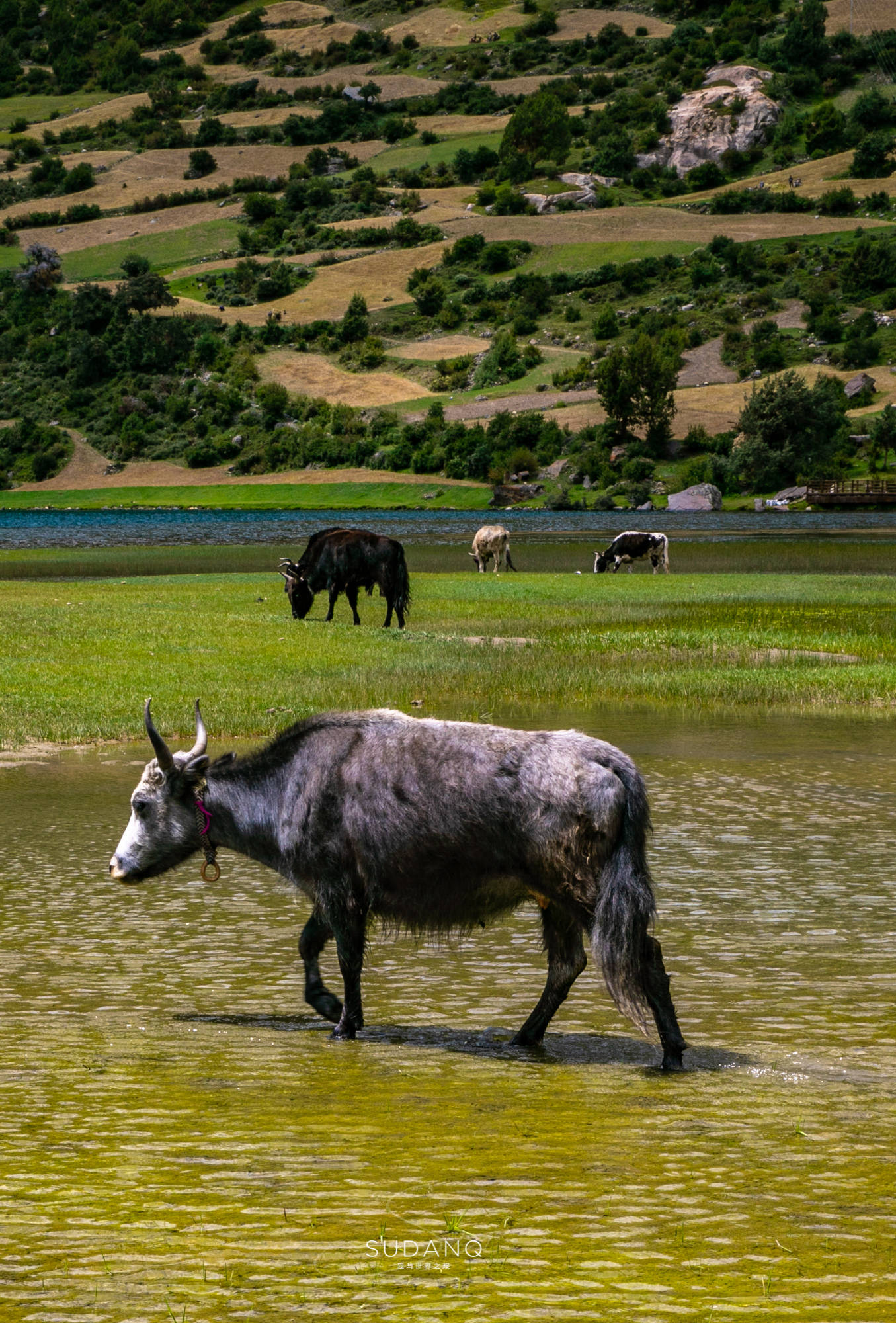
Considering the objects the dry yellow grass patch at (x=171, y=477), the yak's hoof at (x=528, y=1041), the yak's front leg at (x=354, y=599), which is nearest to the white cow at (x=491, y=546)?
the yak's front leg at (x=354, y=599)

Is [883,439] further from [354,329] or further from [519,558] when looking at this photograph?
[354,329]

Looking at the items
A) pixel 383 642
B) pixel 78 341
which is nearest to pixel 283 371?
pixel 78 341

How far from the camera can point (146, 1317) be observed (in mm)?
5148

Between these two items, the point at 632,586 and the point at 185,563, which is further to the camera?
the point at 185,563

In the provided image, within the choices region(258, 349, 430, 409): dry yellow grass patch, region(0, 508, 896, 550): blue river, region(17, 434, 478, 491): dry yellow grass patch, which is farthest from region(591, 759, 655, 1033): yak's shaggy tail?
region(258, 349, 430, 409): dry yellow grass patch

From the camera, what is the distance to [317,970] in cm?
904

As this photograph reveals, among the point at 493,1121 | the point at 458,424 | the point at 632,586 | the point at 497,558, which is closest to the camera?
the point at 493,1121

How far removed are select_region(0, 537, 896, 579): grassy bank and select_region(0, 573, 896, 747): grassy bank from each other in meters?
12.4

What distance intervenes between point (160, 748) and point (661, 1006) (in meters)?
3.16

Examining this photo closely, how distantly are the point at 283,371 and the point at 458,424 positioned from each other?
1393 inches

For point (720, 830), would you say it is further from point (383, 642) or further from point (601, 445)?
point (601, 445)

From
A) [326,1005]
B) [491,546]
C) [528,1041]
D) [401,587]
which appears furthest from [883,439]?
[528,1041]

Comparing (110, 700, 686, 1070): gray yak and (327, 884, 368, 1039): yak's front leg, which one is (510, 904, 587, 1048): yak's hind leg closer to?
(110, 700, 686, 1070): gray yak

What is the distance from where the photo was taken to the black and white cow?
56781mm
